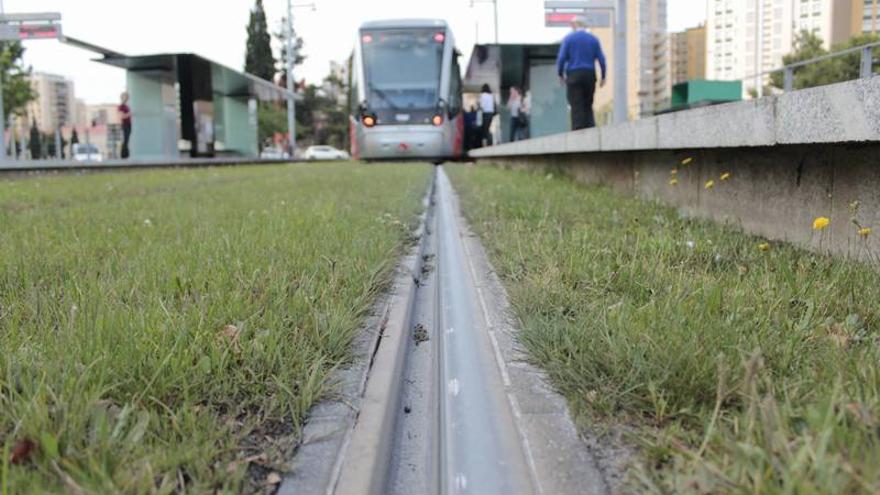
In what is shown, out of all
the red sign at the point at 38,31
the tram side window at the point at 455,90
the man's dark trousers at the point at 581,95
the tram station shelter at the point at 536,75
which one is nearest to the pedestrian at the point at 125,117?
the red sign at the point at 38,31

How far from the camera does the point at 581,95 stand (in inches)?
390

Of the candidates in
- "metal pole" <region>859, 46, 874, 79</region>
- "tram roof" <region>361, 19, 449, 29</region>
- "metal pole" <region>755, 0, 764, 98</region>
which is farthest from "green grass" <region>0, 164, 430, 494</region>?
"tram roof" <region>361, 19, 449, 29</region>

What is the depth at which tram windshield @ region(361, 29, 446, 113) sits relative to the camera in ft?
66.9

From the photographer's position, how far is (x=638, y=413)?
1845 mm

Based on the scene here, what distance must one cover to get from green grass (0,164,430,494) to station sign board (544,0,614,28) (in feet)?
35.3

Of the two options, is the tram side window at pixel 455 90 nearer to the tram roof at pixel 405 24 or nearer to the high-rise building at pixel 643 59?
the tram roof at pixel 405 24

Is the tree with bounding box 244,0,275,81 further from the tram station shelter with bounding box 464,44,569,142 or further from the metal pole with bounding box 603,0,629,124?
the metal pole with bounding box 603,0,629,124

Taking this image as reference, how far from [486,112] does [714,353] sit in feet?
75.2

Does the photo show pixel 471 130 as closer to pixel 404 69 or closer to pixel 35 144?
pixel 404 69

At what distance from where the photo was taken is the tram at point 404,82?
20.4 m

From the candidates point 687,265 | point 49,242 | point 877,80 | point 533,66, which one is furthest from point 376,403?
point 533,66

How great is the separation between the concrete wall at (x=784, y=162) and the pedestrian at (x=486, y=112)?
59.4ft

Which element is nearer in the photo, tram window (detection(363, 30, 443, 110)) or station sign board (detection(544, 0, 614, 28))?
station sign board (detection(544, 0, 614, 28))

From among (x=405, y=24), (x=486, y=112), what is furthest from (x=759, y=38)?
(x=486, y=112)
